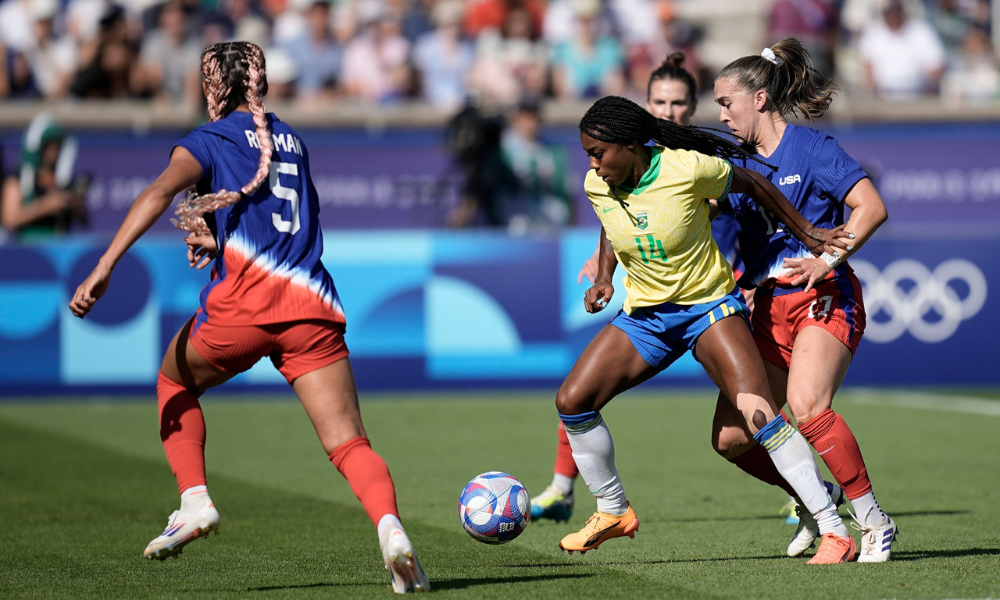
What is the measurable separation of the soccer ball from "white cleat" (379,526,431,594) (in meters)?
0.85

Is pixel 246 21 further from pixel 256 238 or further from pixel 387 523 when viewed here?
pixel 387 523

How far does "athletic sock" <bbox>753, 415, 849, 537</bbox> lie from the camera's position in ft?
17.2

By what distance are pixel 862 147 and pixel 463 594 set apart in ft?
42.2

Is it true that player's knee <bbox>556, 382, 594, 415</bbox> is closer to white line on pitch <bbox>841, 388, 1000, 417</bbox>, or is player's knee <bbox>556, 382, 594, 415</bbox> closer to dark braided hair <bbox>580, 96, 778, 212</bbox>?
dark braided hair <bbox>580, 96, 778, 212</bbox>

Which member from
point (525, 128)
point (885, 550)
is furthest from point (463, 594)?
point (525, 128)

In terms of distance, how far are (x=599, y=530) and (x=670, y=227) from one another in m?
1.35

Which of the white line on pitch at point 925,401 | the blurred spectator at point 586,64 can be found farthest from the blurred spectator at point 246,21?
the white line on pitch at point 925,401

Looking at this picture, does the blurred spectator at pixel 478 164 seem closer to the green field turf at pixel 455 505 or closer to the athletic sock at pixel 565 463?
the green field turf at pixel 455 505

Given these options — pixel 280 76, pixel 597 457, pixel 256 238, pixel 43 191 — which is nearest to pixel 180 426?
pixel 256 238

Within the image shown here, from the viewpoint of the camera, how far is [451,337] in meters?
13.2

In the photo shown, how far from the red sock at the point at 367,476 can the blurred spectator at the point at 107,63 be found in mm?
12823

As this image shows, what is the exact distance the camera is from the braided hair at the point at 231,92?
4.98 metres

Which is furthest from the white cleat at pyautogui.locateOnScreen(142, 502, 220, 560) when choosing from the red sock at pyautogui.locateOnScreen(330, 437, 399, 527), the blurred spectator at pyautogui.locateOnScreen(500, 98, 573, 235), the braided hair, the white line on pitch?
the blurred spectator at pyautogui.locateOnScreen(500, 98, 573, 235)

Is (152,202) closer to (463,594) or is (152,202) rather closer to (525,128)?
(463,594)
